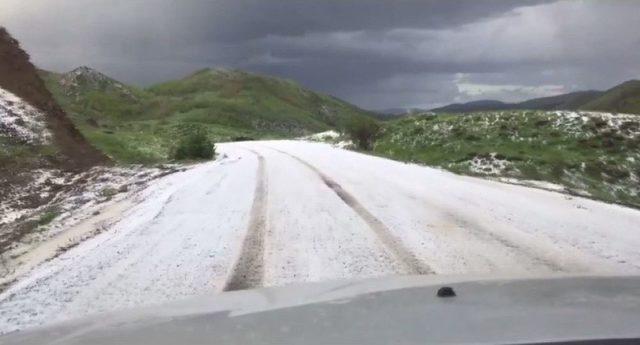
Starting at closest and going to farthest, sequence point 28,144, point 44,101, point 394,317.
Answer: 1. point 394,317
2. point 28,144
3. point 44,101

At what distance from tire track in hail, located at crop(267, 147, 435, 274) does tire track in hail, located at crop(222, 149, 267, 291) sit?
1.55 meters

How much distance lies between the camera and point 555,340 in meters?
2.76

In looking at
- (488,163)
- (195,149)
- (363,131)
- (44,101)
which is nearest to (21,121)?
(44,101)

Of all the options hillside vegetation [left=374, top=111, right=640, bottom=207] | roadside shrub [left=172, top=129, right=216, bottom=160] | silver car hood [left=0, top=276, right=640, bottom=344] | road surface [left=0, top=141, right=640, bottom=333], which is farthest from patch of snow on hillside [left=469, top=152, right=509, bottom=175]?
silver car hood [left=0, top=276, right=640, bottom=344]

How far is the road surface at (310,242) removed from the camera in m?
6.89

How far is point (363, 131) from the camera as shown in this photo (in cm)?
4053

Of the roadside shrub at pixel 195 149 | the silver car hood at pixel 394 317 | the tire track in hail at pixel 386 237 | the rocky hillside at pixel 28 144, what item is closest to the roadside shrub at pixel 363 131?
the roadside shrub at pixel 195 149

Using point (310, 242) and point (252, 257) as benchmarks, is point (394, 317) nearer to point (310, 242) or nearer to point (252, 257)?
point (252, 257)

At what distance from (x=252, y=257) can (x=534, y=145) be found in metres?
27.5

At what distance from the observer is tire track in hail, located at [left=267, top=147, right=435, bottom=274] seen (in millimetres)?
7430

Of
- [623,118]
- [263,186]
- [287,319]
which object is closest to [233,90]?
[623,118]

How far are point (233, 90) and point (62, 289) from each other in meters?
183

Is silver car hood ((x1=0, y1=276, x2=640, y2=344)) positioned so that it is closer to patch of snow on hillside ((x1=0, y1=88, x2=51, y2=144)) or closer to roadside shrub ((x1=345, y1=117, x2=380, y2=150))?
patch of snow on hillside ((x1=0, y1=88, x2=51, y2=144))

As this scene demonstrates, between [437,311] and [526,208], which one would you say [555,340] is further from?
[526,208]
